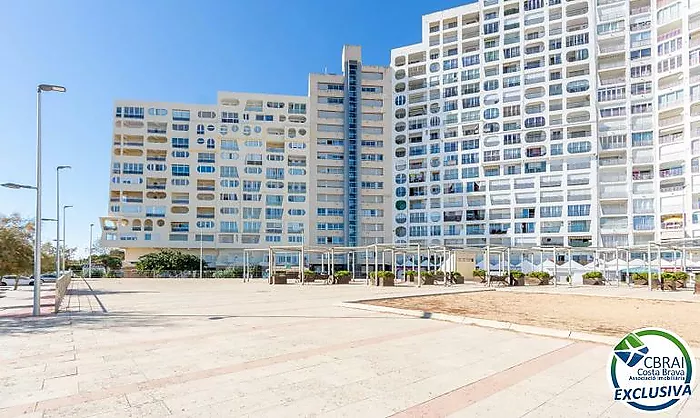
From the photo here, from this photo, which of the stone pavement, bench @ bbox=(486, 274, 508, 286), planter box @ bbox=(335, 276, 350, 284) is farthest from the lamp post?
bench @ bbox=(486, 274, 508, 286)

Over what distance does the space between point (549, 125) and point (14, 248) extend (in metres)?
62.3

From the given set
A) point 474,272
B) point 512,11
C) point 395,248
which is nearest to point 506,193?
point 512,11

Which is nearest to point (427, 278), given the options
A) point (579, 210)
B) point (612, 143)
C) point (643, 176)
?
point (579, 210)

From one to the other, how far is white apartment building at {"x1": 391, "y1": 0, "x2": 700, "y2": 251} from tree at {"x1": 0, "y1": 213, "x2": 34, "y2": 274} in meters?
55.6

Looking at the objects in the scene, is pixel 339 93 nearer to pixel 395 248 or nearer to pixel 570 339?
pixel 395 248

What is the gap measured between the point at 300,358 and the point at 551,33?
2800 inches

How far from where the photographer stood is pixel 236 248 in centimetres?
7125

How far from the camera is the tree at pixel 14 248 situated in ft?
72.6

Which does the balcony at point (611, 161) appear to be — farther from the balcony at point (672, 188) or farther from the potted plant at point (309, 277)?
the potted plant at point (309, 277)

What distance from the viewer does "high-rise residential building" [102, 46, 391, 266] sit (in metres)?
69.8

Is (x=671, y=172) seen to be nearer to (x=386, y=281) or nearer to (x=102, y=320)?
(x=386, y=281)

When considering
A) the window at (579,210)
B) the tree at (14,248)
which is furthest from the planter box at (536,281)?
the tree at (14,248)

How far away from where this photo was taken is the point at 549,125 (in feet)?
217

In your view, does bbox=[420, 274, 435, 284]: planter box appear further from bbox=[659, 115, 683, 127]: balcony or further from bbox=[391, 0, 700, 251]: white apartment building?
bbox=[659, 115, 683, 127]: balcony
